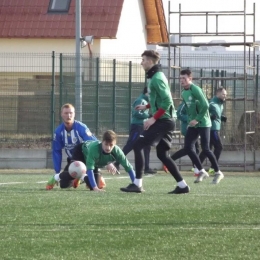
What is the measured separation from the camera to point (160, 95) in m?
13.0

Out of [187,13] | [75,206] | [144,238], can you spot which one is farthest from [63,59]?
[144,238]

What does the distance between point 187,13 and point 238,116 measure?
2911 mm

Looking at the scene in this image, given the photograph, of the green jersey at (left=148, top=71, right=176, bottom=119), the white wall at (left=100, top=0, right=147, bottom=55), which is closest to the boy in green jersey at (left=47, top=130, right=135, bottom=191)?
the green jersey at (left=148, top=71, right=176, bottom=119)

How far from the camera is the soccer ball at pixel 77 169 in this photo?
13.8 m

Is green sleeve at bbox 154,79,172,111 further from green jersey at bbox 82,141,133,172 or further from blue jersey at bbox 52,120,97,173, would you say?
blue jersey at bbox 52,120,97,173

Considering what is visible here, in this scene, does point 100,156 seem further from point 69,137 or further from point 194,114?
point 194,114

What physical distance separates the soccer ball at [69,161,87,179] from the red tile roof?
782 inches

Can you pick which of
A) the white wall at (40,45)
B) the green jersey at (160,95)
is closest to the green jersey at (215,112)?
the green jersey at (160,95)

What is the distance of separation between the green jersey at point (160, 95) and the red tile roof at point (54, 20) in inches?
806

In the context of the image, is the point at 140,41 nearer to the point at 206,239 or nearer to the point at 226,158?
the point at 226,158

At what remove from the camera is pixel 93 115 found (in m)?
23.6

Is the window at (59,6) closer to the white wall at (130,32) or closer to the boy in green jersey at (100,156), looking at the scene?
the white wall at (130,32)

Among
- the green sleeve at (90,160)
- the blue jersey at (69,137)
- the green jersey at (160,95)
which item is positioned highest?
the green jersey at (160,95)

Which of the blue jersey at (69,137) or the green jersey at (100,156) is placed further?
the blue jersey at (69,137)
